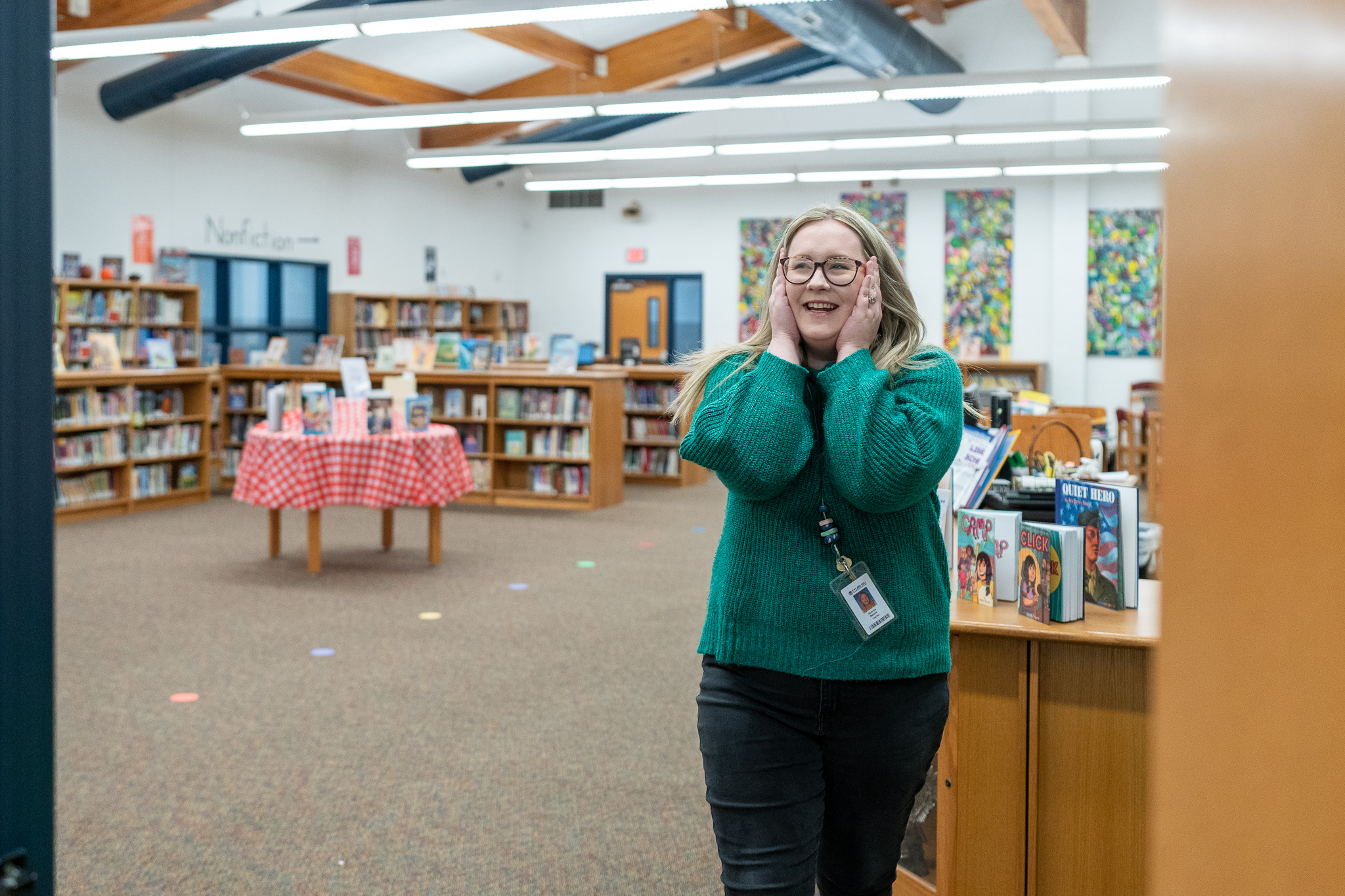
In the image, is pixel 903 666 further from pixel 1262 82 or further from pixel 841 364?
pixel 1262 82

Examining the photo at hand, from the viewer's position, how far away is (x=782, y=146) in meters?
11.2

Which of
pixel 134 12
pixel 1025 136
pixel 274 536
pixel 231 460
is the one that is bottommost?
pixel 274 536

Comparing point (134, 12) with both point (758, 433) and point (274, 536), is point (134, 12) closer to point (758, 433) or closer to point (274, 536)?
point (274, 536)

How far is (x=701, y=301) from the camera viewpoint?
1634cm

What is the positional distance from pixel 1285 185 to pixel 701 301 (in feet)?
53.0

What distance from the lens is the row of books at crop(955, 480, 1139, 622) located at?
242 centimetres

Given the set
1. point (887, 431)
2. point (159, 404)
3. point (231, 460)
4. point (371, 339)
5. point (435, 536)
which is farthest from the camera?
point (371, 339)

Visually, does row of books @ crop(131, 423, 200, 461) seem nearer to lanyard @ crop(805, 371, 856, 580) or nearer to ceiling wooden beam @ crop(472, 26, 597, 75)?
ceiling wooden beam @ crop(472, 26, 597, 75)

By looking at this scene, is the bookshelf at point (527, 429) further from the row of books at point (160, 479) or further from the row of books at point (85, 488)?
the row of books at point (85, 488)

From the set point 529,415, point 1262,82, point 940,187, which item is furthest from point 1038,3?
point 1262,82

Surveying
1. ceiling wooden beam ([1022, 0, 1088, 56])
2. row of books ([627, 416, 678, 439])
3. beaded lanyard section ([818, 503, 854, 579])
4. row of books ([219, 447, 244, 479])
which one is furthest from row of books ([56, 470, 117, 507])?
ceiling wooden beam ([1022, 0, 1088, 56])

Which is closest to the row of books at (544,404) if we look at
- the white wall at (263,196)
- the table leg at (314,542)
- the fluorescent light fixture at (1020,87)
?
the table leg at (314,542)

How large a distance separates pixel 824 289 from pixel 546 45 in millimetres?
11044

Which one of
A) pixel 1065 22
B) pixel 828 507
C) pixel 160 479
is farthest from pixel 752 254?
pixel 828 507
